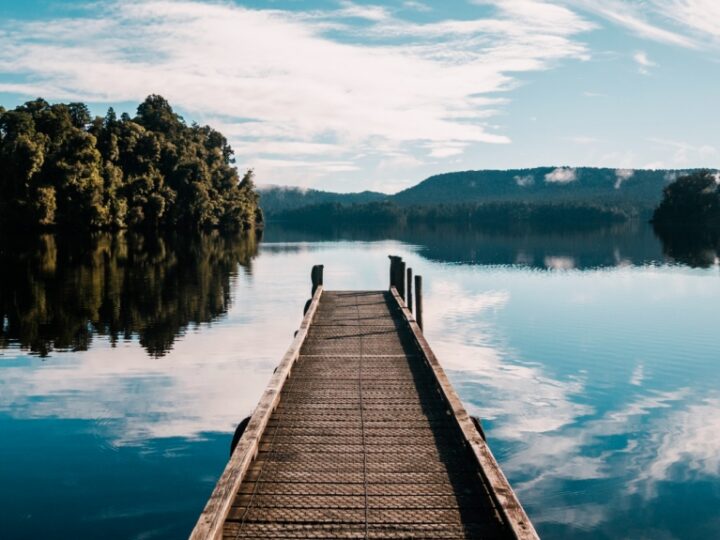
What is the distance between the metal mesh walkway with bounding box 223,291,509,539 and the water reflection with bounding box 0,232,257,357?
10.00 metres

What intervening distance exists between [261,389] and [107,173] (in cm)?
7132

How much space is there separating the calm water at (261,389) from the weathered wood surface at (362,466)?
1.92 meters

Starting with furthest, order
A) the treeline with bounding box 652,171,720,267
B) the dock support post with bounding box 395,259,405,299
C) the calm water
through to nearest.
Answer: the treeline with bounding box 652,171,720,267
the dock support post with bounding box 395,259,405,299
the calm water

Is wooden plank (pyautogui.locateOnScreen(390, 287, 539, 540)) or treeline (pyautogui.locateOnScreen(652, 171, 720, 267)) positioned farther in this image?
treeline (pyautogui.locateOnScreen(652, 171, 720, 267))

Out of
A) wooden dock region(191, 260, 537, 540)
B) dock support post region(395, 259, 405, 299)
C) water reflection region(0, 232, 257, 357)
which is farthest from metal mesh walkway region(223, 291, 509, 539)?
dock support post region(395, 259, 405, 299)

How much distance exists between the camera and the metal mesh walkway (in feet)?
26.3

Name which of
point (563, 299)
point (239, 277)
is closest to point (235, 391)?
point (563, 299)

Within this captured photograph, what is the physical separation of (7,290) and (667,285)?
1508 inches

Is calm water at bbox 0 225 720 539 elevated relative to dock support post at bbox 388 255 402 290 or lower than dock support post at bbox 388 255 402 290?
lower

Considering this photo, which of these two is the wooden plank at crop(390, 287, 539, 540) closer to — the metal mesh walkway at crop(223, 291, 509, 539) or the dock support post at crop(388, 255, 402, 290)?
the metal mesh walkway at crop(223, 291, 509, 539)

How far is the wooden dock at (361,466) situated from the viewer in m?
7.91

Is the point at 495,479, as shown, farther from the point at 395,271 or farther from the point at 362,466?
the point at 395,271

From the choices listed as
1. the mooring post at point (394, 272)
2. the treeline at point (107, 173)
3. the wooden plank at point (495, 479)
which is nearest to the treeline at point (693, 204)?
the treeline at point (107, 173)

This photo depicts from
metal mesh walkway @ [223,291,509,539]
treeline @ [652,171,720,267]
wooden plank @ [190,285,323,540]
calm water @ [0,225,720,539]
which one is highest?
treeline @ [652,171,720,267]
